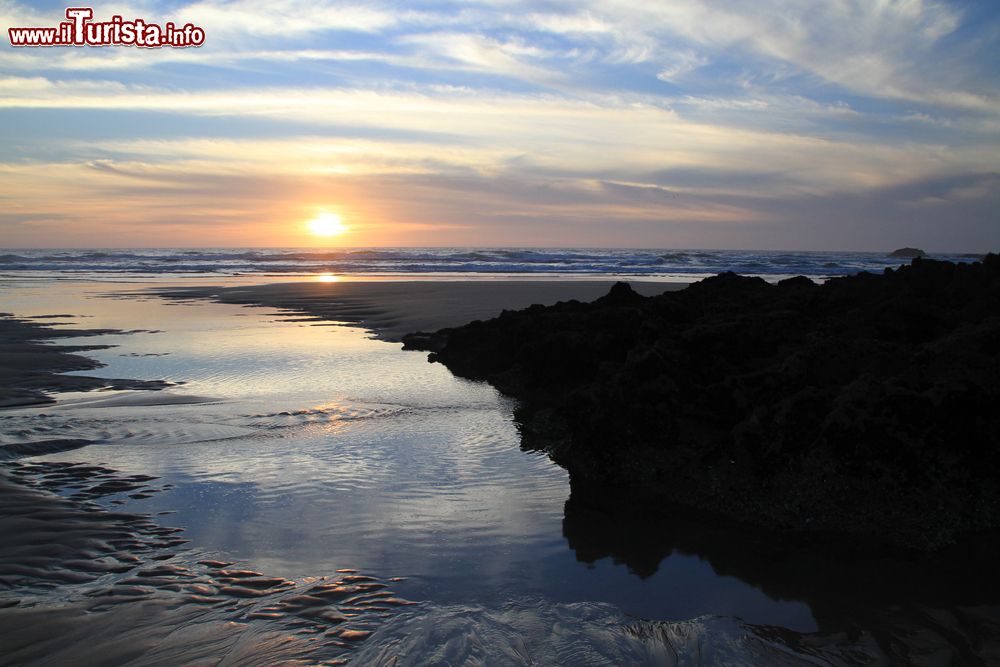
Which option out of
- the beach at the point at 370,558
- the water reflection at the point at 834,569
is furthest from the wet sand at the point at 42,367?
the water reflection at the point at 834,569

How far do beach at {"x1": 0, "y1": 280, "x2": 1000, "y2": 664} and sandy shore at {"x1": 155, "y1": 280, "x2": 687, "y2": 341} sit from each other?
23.2 ft

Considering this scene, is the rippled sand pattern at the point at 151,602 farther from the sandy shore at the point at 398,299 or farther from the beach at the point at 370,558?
the sandy shore at the point at 398,299

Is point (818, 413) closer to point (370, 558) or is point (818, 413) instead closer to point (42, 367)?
point (370, 558)

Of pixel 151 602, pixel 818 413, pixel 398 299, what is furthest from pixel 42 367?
pixel 398 299

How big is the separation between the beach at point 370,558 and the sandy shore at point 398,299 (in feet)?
23.2

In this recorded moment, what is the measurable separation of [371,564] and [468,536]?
2.15 ft

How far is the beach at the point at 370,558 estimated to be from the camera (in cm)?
328

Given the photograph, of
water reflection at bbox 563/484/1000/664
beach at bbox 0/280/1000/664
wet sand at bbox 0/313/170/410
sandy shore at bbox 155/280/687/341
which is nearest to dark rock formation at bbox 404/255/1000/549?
water reflection at bbox 563/484/1000/664

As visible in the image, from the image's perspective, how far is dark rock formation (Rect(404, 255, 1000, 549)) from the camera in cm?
441

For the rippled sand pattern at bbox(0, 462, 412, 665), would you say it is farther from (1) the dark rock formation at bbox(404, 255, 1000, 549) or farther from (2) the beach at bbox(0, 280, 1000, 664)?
(1) the dark rock formation at bbox(404, 255, 1000, 549)

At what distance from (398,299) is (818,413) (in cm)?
1768

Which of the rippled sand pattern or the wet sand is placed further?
the wet sand

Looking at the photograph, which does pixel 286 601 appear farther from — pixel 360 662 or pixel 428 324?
pixel 428 324

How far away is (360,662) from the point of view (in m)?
3.11
